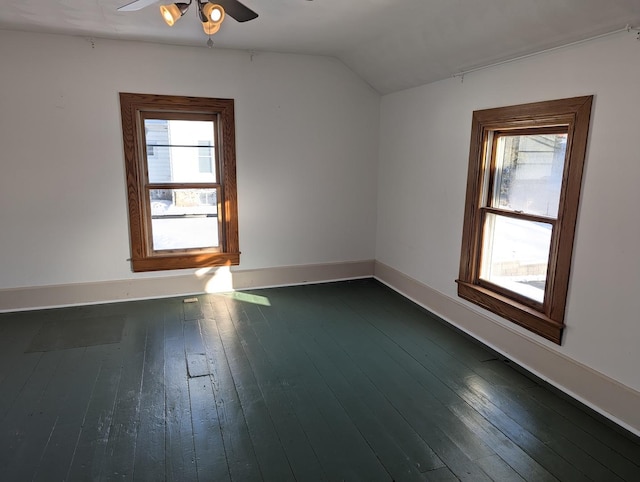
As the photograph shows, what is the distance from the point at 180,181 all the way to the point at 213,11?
7.86 feet

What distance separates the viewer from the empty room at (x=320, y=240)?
2396 mm

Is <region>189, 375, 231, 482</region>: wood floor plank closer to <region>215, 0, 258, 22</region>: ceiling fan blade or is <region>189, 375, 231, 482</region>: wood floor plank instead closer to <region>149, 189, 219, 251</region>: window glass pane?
<region>149, 189, 219, 251</region>: window glass pane

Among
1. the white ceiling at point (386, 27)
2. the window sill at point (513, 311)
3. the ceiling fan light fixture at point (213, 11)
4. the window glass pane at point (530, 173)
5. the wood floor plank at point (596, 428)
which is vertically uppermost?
the white ceiling at point (386, 27)

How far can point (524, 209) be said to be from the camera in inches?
127

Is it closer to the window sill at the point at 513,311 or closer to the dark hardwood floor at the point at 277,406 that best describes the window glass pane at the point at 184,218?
the dark hardwood floor at the point at 277,406

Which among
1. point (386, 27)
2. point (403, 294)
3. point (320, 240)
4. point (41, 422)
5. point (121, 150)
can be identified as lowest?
point (41, 422)

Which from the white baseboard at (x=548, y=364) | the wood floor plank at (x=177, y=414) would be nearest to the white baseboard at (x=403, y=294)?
the white baseboard at (x=548, y=364)

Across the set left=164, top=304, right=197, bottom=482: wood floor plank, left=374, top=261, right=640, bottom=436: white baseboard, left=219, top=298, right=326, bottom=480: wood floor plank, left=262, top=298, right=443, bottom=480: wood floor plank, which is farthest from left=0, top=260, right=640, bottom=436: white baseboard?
left=262, top=298, right=443, bottom=480: wood floor plank

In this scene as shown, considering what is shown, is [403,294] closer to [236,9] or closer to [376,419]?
[376,419]

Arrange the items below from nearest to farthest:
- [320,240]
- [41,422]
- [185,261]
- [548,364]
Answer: [41,422] → [548,364] → [185,261] → [320,240]

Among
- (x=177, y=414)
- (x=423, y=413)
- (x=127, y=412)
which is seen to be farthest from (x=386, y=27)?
(x=127, y=412)

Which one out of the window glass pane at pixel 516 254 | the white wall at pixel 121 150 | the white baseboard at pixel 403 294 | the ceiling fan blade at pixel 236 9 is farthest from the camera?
the white wall at pixel 121 150

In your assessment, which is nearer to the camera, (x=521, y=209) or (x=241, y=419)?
(x=241, y=419)

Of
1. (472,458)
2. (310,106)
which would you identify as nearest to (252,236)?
(310,106)
